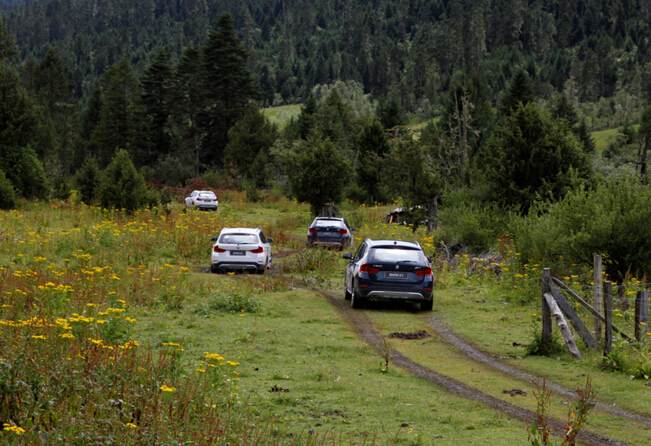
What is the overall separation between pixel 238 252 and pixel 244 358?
11.2 meters

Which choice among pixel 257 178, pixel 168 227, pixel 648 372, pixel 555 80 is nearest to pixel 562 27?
pixel 555 80

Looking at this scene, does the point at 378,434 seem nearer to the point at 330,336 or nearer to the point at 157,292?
the point at 330,336

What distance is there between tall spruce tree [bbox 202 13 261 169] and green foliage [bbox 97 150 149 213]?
141ft

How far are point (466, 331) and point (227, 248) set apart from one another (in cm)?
993

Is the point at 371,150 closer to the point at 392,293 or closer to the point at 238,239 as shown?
the point at 238,239

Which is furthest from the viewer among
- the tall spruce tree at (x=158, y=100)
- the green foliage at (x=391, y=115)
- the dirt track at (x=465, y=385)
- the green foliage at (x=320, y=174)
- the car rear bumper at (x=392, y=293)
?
the tall spruce tree at (x=158, y=100)

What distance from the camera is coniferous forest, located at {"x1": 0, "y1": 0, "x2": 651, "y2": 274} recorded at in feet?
85.9

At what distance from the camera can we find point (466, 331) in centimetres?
1320

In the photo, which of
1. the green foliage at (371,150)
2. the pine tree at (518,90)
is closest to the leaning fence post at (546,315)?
the green foliage at (371,150)

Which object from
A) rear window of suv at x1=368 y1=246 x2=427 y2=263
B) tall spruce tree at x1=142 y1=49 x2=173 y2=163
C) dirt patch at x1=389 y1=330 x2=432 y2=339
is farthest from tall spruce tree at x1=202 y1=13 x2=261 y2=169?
dirt patch at x1=389 y1=330 x2=432 y2=339

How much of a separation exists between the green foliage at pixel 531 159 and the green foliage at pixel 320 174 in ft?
49.2

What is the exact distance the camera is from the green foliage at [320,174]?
39.8m

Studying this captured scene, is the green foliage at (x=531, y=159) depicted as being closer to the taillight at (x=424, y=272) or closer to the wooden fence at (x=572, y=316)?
the taillight at (x=424, y=272)

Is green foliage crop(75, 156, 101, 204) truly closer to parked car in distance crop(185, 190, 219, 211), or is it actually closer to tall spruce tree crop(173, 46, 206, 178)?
parked car in distance crop(185, 190, 219, 211)
